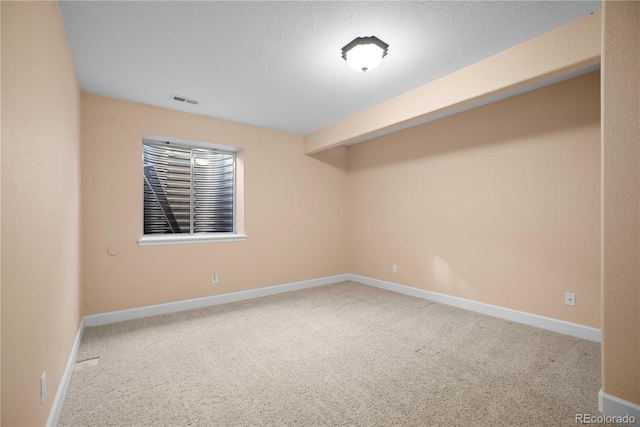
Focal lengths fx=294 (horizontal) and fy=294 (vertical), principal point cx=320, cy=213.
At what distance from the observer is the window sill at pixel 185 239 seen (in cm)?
352

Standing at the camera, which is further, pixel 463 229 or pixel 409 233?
pixel 409 233

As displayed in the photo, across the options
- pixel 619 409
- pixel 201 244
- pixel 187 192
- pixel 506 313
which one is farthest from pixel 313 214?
pixel 619 409

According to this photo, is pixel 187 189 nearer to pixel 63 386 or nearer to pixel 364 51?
pixel 63 386

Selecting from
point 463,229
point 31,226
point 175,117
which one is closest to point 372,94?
point 463,229

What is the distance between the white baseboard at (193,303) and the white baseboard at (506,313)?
1300 mm

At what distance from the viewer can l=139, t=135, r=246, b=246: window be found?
381 cm

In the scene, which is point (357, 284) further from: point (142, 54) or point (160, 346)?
point (142, 54)

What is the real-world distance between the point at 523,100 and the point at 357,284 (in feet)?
11.3

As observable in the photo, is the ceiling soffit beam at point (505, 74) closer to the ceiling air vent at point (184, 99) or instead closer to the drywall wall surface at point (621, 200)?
the drywall wall surface at point (621, 200)

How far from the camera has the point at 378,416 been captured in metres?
1.72

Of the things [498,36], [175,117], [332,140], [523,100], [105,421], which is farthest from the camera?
[332,140]

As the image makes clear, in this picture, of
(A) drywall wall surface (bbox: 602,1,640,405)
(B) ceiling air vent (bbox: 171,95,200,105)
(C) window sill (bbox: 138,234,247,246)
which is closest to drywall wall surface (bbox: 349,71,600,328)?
(A) drywall wall surface (bbox: 602,1,640,405)

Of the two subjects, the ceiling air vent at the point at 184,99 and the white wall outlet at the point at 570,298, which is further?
the ceiling air vent at the point at 184,99

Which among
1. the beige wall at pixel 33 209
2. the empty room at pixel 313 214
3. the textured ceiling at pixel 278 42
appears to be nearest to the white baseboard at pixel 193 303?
the empty room at pixel 313 214
